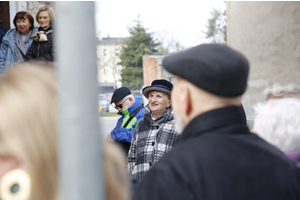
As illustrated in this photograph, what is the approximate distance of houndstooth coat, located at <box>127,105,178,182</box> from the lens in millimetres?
3479

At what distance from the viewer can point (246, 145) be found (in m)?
1.52

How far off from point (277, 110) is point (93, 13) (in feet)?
5.19

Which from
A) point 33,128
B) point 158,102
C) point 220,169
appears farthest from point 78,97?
point 158,102

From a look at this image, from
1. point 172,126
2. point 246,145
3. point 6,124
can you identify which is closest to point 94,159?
point 6,124

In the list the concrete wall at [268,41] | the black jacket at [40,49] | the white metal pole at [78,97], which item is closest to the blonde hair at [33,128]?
the white metal pole at [78,97]

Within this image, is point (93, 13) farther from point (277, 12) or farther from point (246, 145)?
point (277, 12)

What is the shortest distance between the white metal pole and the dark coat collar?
3.00ft

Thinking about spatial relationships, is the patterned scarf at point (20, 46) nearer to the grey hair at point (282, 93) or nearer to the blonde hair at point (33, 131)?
the grey hair at point (282, 93)

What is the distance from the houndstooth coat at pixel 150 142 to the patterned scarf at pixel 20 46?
217 centimetres

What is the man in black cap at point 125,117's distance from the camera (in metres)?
4.46

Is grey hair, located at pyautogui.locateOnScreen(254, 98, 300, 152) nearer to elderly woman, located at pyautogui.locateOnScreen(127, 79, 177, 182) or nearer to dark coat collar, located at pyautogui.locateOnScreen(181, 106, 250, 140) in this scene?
Answer: dark coat collar, located at pyautogui.locateOnScreen(181, 106, 250, 140)

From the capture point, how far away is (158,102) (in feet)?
12.9

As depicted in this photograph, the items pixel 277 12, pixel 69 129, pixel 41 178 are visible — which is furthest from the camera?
pixel 277 12

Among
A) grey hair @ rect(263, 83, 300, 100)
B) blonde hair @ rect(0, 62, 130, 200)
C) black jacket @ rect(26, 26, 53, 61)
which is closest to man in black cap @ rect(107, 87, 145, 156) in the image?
black jacket @ rect(26, 26, 53, 61)
